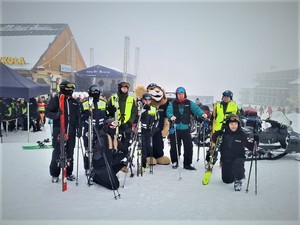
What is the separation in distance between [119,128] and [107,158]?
1.09 m

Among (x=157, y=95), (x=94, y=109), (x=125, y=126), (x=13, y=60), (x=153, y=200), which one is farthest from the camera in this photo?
(x=13, y=60)

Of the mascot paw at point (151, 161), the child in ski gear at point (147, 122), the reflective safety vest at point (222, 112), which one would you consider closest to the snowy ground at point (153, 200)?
the mascot paw at point (151, 161)

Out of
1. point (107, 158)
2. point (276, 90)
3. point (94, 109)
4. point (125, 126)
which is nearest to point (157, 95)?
point (125, 126)

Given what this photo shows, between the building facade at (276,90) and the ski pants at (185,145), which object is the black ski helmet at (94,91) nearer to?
the ski pants at (185,145)

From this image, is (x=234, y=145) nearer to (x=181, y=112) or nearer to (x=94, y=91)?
(x=181, y=112)

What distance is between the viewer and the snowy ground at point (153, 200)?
149 inches

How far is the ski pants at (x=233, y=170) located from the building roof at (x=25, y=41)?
23.3 metres

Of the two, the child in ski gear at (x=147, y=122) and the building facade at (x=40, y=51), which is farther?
the building facade at (x=40, y=51)

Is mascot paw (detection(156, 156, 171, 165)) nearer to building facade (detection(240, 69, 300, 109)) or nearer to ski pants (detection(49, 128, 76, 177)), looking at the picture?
ski pants (detection(49, 128, 76, 177))

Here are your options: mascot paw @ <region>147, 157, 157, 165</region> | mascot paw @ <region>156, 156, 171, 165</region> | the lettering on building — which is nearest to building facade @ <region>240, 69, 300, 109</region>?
mascot paw @ <region>156, 156, 171, 165</region>

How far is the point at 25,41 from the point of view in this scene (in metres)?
25.5

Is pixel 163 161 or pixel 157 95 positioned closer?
pixel 157 95

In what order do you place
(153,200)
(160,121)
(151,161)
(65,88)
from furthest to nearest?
(160,121) → (151,161) → (65,88) → (153,200)

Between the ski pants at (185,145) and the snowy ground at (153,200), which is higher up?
the ski pants at (185,145)
